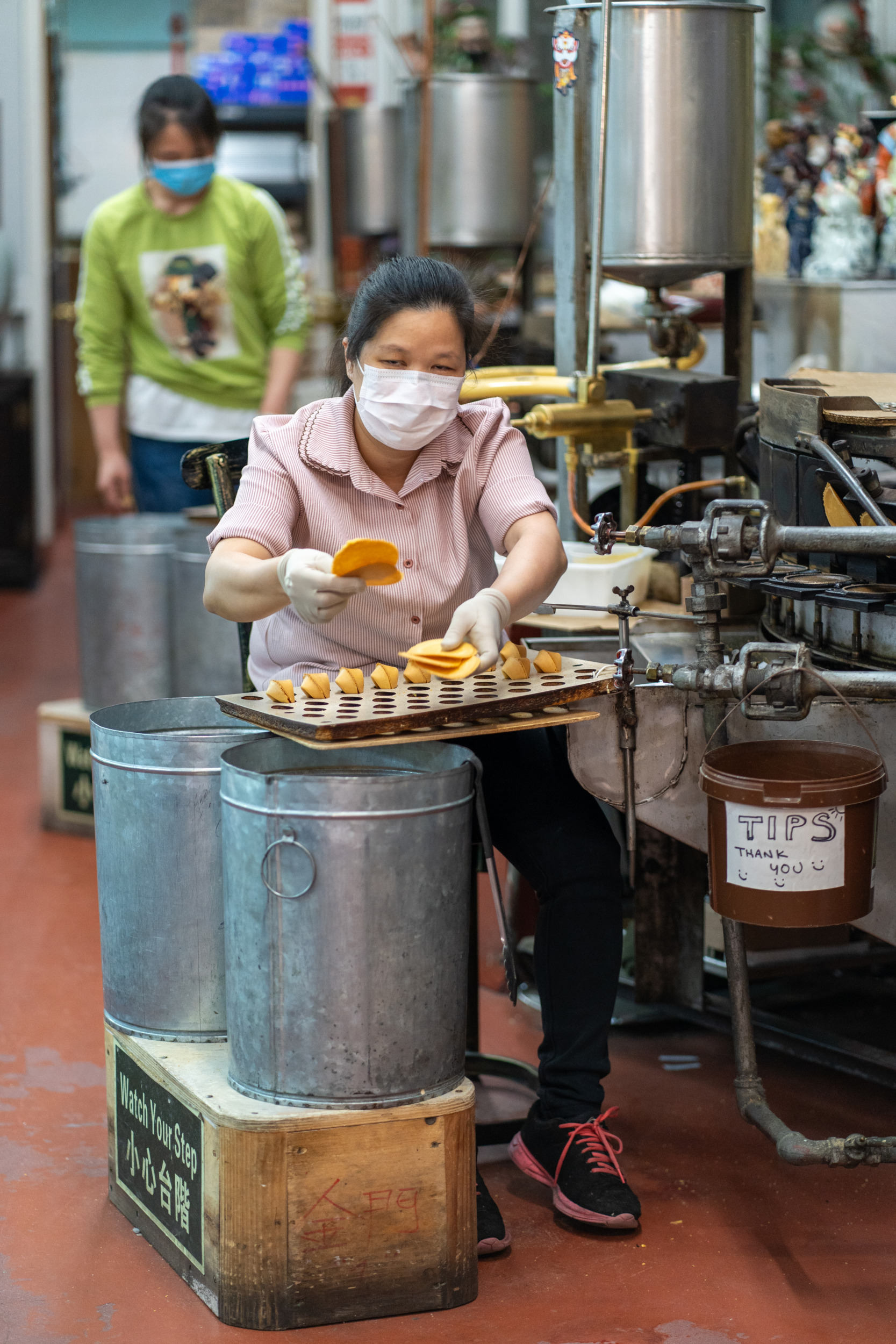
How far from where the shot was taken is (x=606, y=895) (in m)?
1.93

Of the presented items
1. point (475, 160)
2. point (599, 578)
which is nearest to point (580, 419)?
point (599, 578)

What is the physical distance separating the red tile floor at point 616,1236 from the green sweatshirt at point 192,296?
1.53m

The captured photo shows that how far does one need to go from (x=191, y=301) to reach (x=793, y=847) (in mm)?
→ 2357

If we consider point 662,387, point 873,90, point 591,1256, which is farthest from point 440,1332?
point 873,90

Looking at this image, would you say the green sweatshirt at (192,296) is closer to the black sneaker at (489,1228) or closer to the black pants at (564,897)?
the black pants at (564,897)

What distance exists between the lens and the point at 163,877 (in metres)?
1.90

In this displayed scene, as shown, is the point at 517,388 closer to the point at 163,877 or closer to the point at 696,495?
the point at 696,495

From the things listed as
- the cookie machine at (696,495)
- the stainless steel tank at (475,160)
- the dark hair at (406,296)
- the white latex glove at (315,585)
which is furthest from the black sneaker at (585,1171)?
the stainless steel tank at (475,160)

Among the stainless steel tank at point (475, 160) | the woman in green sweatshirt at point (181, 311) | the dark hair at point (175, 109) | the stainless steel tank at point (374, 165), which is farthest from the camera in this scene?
the stainless steel tank at point (374, 165)

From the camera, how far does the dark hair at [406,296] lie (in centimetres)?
186

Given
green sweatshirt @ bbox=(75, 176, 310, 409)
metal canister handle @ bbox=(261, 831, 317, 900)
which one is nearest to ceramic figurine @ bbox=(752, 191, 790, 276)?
green sweatshirt @ bbox=(75, 176, 310, 409)

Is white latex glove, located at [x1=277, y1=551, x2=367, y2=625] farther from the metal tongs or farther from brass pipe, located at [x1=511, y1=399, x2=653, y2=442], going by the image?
brass pipe, located at [x1=511, y1=399, x2=653, y2=442]

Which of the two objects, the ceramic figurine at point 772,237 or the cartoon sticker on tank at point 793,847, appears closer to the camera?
the cartoon sticker on tank at point 793,847

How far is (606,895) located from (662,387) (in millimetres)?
1057
